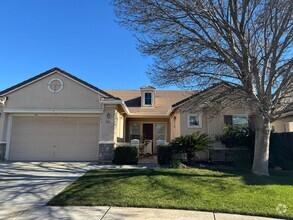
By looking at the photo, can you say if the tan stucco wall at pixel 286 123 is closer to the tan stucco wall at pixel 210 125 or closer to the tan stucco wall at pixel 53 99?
the tan stucco wall at pixel 210 125

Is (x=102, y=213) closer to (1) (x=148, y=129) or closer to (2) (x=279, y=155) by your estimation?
(2) (x=279, y=155)

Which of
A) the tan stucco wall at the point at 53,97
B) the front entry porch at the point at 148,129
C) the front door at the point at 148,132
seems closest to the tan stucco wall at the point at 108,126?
the tan stucco wall at the point at 53,97

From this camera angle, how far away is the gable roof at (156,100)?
66.0ft

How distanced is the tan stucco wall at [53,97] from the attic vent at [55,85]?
17cm

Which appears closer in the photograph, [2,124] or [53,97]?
[2,124]

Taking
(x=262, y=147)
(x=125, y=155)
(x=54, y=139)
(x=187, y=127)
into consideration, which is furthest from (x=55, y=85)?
(x=262, y=147)

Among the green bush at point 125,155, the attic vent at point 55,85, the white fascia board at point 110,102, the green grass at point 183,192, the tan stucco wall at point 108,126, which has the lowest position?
the green grass at point 183,192

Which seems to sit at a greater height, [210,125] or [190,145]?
[210,125]

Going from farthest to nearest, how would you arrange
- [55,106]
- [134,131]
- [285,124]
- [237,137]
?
[134,131] → [285,124] → [55,106] → [237,137]

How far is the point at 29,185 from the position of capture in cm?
903

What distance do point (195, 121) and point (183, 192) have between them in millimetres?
9003

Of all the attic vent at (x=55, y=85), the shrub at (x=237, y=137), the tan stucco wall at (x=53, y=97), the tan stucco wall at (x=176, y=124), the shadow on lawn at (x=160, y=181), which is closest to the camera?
the shadow on lawn at (x=160, y=181)

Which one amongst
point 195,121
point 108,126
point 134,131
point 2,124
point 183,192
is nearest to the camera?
point 183,192

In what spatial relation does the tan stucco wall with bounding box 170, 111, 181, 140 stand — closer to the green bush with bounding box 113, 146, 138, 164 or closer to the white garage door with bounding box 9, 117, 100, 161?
the green bush with bounding box 113, 146, 138, 164
